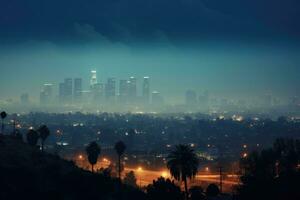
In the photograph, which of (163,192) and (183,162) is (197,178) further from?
(163,192)

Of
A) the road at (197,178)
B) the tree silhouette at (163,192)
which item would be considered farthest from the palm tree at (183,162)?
the road at (197,178)

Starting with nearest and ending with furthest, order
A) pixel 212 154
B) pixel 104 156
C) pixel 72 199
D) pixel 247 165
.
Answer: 1. pixel 72 199
2. pixel 247 165
3. pixel 104 156
4. pixel 212 154

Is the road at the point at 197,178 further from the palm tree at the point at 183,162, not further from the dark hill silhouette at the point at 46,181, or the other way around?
the palm tree at the point at 183,162

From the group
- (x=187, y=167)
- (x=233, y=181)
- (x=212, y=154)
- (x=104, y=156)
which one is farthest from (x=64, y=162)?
(x=212, y=154)

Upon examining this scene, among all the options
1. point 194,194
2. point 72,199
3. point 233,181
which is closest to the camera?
point 194,194

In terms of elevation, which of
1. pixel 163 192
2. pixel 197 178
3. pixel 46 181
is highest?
pixel 163 192

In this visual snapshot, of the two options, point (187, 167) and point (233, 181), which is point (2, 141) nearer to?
point (187, 167)

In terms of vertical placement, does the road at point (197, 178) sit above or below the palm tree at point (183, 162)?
below

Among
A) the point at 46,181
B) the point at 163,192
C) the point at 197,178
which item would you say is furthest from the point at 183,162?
the point at 197,178
